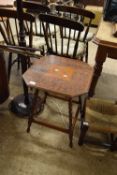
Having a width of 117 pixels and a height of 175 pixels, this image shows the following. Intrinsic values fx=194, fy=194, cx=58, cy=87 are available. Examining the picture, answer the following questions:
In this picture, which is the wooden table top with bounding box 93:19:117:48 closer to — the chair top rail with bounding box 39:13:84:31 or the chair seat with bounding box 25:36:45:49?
the chair top rail with bounding box 39:13:84:31

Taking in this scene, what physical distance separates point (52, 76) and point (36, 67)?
166 millimetres

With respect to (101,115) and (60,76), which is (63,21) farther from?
(101,115)

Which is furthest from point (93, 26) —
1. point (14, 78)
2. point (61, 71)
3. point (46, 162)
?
point (46, 162)

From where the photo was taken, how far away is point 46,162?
151 centimetres

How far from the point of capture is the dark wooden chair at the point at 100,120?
1.48 m

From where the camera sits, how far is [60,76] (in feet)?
4.58

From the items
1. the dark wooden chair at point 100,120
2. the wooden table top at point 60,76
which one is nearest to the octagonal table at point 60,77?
the wooden table top at point 60,76

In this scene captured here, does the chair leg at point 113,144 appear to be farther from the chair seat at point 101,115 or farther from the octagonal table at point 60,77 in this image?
the octagonal table at point 60,77

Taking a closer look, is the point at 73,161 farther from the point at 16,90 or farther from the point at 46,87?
the point at 16,90

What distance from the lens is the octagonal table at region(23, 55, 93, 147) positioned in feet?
4.20

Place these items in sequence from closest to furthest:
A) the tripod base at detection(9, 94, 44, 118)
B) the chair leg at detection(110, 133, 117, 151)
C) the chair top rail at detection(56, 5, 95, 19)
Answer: the chair leg at detection(110, 133, 117, 151) → the tripod base at detection(9, 94, 44, 118) → the chair top rail at detection(56, 5, 95, 19)

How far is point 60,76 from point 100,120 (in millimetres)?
493

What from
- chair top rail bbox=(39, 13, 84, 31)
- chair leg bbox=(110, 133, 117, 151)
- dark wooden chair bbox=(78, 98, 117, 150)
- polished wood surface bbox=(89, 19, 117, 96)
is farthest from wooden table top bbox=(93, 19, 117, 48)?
chair leg bbox=(110, 133, 117, 151)

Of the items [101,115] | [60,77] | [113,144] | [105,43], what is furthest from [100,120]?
[105,43]
